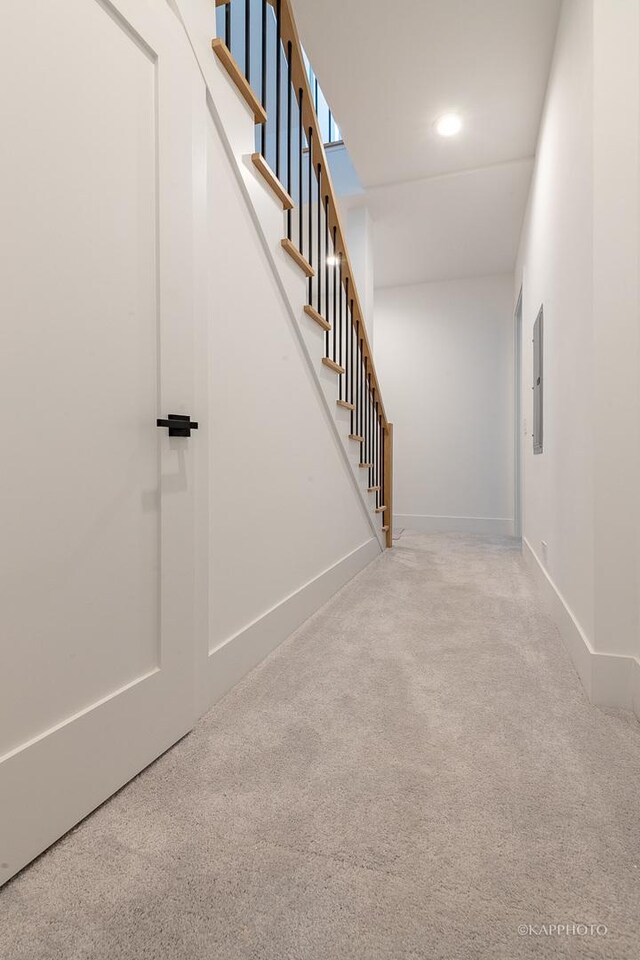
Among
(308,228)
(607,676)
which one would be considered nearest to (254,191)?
(308,228)

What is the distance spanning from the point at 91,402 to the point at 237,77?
1.25m

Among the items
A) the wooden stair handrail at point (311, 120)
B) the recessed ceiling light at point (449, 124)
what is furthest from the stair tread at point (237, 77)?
the recessed ceiling light at point (449, 124)

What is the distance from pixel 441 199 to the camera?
3.51 m

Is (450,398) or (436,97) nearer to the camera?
(436,97)

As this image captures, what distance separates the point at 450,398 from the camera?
4.91 metres

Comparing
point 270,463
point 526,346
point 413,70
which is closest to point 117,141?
point 270,463

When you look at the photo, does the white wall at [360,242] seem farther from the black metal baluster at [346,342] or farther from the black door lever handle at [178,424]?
the black door lever handle at [178,424]

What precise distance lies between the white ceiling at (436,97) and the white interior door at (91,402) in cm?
163

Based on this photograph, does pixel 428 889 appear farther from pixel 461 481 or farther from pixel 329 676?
pixel 461 481

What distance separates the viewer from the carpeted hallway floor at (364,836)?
676 mm

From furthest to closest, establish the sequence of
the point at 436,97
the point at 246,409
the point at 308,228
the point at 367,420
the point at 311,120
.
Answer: the point at 367,420, the point at 308,228, the point at 436,97, the point at 311,120, the point at 246,409

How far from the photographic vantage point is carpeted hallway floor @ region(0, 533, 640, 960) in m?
0.68

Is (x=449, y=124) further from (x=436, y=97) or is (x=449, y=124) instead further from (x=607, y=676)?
(x=607, y=676)

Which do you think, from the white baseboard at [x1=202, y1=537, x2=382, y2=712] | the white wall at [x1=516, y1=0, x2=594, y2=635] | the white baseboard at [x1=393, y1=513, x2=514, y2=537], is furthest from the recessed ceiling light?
the white baseboard at [x1=393, y1=513, x2=514, y2=537]
